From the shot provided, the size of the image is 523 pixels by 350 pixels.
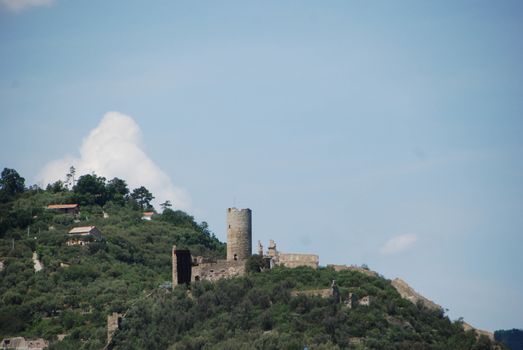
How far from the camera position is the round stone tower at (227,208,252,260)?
75.8 meters

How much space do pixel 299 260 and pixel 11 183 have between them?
154 feet

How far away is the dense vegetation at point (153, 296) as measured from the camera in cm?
6844

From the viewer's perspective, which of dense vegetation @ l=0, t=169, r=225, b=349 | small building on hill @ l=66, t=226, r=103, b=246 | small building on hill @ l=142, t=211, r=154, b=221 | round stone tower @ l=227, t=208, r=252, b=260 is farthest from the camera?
small building on hill @ l=142, t=211, r=154, b=221

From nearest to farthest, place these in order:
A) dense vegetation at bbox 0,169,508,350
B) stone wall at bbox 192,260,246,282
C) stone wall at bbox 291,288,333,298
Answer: dense vegetation at bbox 0,169,508,350, stone wall at bbox 291,288,333,298, stone wall at bbox 192,260,246,282

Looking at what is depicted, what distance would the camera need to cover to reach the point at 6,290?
89.8 meters

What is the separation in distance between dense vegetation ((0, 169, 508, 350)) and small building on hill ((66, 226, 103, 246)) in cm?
77

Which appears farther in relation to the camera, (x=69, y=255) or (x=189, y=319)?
(x=69, y=255)

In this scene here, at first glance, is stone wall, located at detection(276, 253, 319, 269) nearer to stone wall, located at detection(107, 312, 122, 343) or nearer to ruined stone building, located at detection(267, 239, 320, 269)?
ruined stone building, located at detection(267, 239, 320, 269)

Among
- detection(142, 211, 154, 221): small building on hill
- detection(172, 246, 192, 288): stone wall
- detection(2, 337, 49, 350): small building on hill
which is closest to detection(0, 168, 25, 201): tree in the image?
detection(142, 211, 154, 221): small building on hill

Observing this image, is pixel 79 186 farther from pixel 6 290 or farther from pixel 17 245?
pixel 6 290

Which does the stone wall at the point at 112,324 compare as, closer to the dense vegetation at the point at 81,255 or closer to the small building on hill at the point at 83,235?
the dense vegetation at the point at 81,255

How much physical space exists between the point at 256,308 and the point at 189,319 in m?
3.54

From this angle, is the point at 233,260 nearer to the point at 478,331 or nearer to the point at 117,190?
the point at 478,331

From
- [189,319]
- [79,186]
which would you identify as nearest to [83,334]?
[189,319]
